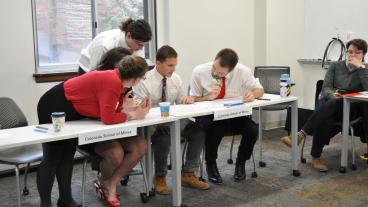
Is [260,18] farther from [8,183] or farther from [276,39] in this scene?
[8,183]

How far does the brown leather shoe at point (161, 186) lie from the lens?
3348 mm

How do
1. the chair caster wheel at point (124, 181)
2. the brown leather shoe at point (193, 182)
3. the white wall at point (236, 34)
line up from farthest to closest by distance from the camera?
the white wall at point (236, 34) → the chair caster wheel at point (124, 181) → the brown leather shoe at point (193, 182)

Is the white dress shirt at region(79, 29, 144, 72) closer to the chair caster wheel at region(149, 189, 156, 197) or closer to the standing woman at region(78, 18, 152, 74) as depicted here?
the standing woman at region(78, 18, 152, 74)

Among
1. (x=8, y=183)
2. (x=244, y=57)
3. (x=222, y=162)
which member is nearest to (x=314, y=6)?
(x=244, y=57)

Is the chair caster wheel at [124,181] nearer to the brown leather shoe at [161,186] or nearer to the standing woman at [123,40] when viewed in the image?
the brown leather shoe at [161,186]

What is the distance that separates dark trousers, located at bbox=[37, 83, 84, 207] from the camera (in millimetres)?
2719

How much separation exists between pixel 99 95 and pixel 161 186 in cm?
102

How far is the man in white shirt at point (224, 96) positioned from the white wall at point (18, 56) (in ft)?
4.80

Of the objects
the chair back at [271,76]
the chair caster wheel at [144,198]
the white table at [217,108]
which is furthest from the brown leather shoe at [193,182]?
the chair back at [271,76]

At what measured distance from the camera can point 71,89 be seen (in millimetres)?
2754

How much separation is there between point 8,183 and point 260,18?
3.47 meters

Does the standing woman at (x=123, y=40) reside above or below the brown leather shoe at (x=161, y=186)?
above

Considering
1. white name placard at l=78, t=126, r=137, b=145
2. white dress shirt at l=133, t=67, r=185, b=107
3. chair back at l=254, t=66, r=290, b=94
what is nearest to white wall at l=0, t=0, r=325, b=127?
chair back at l=254, t=66, r=290, b=94

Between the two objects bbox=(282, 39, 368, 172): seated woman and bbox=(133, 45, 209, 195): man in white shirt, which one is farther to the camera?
bbox=(282, 39, 368, 172): seated woman
